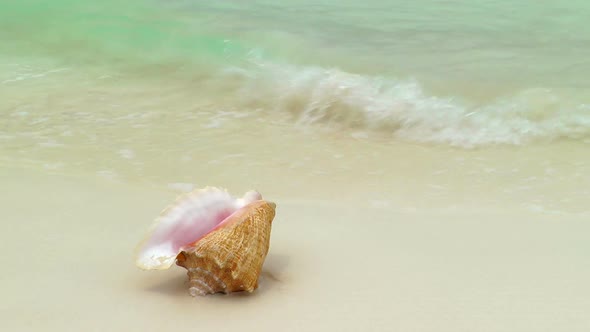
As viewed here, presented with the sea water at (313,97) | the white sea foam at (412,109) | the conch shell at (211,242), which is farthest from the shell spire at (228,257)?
the white sea foam at (412,109)

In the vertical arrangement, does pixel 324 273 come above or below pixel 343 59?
below

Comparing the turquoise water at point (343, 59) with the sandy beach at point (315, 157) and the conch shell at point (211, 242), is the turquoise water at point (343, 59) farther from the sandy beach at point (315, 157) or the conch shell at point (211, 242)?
the conch shell at point (211, 242)

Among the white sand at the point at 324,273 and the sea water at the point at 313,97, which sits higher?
the sea water at the point at 313,97

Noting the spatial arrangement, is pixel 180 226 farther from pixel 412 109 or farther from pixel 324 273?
pixel 412 109

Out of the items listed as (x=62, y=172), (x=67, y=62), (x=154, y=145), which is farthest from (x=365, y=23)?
(x=62, y=172)

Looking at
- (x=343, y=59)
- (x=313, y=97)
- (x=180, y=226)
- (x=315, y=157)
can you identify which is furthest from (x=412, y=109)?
(x=180, y=226)

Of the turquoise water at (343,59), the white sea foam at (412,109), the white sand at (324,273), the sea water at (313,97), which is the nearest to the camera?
the white sand at (324,273)

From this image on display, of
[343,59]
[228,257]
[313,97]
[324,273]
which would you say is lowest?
[324,273]

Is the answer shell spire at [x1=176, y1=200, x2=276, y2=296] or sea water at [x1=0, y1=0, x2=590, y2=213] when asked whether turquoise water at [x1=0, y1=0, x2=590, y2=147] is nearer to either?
sea water at [x1=0, y1=0, x2=590, y2=213]

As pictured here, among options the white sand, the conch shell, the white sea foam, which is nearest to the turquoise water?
the white sea foam
